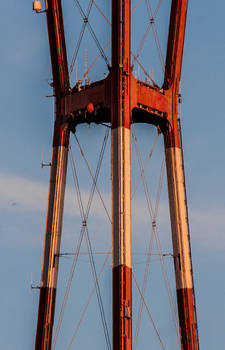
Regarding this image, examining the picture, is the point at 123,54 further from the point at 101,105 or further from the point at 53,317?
the point at 53,317

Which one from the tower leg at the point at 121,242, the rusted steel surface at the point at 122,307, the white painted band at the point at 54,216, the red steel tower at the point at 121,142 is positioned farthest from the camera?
the white painted band at the point at 54,216

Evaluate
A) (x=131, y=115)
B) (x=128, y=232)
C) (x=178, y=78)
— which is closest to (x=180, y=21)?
(x=178, y=78)

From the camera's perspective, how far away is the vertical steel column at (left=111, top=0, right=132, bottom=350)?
6134cm

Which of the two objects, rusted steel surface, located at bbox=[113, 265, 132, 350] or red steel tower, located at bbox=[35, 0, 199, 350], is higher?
red steel tower, located at bbox=[35, 0, 199, 350]

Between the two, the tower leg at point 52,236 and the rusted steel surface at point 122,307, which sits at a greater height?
the tower leg at point 52,236

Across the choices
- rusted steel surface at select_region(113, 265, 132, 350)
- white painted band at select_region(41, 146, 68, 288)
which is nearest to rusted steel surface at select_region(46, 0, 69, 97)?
white painted band at select_region(41, 146, 68, 288)

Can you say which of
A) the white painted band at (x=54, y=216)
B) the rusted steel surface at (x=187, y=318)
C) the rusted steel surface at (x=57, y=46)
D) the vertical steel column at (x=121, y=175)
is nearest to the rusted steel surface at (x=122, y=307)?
the vertical steel column at (x=121, y=175)

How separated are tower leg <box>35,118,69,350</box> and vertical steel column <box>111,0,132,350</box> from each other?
18.0ft

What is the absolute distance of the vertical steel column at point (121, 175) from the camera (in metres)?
61.3

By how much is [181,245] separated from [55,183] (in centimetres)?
800

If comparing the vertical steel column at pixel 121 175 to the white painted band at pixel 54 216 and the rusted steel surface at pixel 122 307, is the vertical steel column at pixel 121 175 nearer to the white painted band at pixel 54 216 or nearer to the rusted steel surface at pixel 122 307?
the rusted steel surface at pixel 122 307

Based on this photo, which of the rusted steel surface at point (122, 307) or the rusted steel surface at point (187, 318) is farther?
the rusted steel surface at point (187, 318)

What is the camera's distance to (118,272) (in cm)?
6191

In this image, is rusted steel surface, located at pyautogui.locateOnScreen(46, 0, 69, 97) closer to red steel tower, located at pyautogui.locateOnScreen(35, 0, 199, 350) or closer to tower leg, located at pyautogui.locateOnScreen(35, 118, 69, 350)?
red steel tower, located at pyautogui.locateOnScreen(35, 0, 199, 350)
